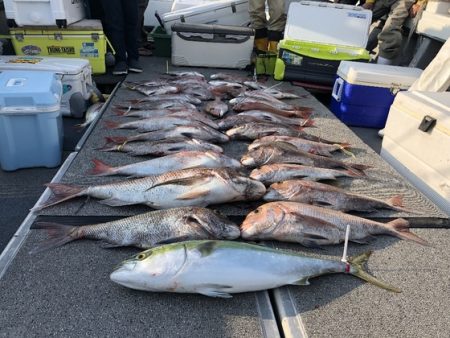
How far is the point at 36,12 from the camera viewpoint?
4168 millimetres

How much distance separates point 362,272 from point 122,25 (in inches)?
171

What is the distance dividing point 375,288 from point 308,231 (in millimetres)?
409

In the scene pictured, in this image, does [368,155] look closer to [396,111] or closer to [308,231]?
[396,111]

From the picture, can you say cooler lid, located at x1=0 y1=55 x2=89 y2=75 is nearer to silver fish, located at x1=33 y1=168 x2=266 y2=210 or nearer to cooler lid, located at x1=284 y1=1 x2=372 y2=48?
silver fish, located at x1=33 y1=168 x2=266 y2=210

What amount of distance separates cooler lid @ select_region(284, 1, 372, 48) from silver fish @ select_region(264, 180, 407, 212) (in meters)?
3.29

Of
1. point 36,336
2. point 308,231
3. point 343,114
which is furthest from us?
point 343,114

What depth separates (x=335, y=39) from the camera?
5.02m

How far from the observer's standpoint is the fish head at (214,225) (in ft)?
5.96

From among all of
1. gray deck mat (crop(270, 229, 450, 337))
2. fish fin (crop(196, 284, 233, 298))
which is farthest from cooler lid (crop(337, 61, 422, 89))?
fish fin (crop(196, 284, 233, 298))

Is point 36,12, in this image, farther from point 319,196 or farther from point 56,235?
point 319,196

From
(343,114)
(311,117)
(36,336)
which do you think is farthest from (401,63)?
(36,336)

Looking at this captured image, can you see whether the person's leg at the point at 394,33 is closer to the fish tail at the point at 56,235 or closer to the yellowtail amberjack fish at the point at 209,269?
the yellowtail amberjack fish at the point at 209,269

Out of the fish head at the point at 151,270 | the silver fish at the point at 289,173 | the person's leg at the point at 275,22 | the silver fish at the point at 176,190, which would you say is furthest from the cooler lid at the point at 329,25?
the fish head at the point at 151,270

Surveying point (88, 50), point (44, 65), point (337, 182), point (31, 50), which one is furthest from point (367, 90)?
point (31, 50)
